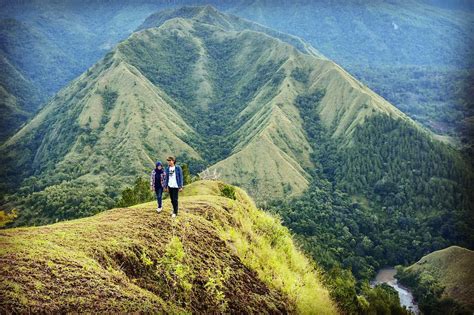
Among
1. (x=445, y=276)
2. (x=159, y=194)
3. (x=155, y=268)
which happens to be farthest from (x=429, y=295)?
(x=155, y=268)

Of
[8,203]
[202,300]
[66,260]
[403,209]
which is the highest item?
[66,260]

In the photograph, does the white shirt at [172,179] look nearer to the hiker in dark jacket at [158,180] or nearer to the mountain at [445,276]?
the hiker in dark jacket at [158,180]

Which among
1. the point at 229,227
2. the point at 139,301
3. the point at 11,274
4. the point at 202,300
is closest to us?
the point at 11,274

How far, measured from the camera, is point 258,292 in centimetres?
1920

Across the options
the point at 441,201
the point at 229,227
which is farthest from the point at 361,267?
the point at 229,227

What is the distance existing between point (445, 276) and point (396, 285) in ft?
57.7

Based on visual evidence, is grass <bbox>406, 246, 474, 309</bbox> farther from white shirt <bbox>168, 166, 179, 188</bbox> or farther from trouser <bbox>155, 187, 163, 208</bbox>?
white shirt <bbox>168, 166, 179, 188</bbox>

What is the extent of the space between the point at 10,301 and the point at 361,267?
143 m

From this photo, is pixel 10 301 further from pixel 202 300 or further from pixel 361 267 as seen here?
pixel 361 267

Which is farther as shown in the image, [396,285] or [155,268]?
[396,285]

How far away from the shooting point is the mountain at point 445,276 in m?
116

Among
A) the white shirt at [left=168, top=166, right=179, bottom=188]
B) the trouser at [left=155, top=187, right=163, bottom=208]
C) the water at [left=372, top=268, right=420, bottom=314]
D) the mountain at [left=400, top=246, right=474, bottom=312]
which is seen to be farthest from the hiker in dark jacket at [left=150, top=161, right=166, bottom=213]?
the water at [left=372, top=268, right=420, bottom=314]

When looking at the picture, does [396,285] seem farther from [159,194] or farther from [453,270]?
[159,194]

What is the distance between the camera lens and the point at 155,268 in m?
17.3
